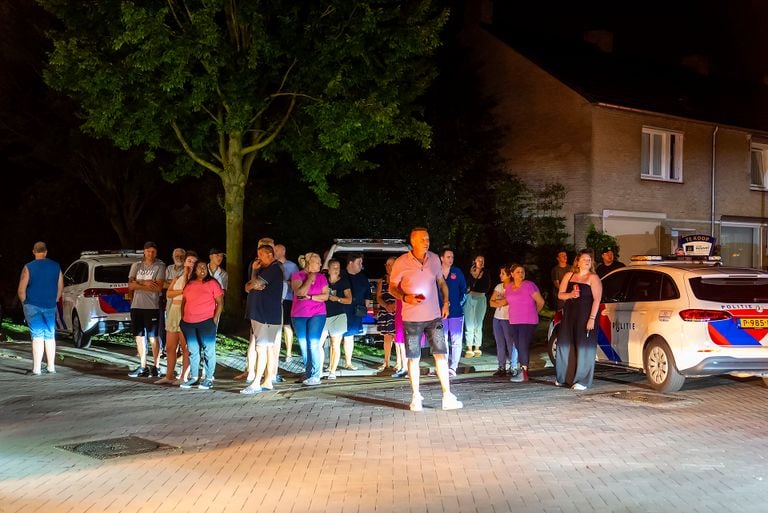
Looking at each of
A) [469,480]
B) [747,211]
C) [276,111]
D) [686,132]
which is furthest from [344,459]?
[747,211]

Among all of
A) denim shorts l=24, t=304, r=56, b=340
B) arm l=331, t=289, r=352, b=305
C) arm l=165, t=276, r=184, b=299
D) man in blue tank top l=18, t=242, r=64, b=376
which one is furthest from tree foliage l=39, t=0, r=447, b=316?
arm l=165, t=276, r=184, b=299

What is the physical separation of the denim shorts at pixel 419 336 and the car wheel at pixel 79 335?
813 centimetres

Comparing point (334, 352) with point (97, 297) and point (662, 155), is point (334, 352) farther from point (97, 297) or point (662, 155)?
point (662, 155)

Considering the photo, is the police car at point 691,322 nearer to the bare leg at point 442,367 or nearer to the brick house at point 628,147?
the bare leg at point 442,367

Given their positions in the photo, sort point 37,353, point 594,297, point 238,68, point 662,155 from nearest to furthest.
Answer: point 594,297, point 37,353, point 238,68, point 662,155

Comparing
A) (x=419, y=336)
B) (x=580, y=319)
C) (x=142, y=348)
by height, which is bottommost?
(x=142, y=348)

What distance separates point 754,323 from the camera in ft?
37.0

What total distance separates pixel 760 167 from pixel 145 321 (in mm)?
23240

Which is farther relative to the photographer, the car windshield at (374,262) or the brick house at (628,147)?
the brick house at (628,147)

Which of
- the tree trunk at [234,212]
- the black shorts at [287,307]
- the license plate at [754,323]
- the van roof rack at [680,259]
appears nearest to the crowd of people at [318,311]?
the black shorts at [287,307]

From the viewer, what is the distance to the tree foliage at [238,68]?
18.2m

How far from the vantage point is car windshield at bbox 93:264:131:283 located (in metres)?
16.6

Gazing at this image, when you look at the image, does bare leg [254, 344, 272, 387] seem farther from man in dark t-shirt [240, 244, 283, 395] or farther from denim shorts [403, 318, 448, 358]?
denim shorts [403, 318, 448, 358]

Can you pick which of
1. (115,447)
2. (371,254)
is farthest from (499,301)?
(115,447)
